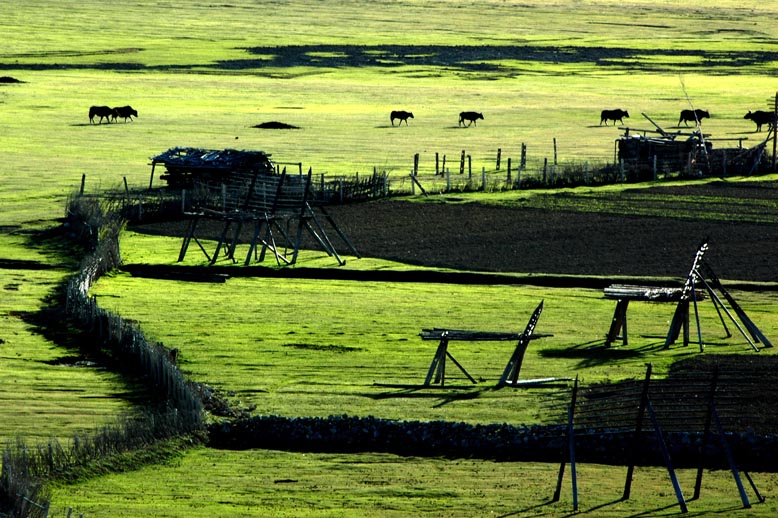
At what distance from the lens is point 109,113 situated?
224ft

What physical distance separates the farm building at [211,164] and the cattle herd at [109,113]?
23.2 meters

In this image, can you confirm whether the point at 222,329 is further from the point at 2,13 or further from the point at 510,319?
the point at 2,13

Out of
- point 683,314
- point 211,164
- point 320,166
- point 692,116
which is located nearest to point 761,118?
point 692,116

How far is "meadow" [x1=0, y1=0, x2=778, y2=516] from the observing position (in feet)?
62.1

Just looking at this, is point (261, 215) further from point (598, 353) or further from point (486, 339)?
point (486, 339)

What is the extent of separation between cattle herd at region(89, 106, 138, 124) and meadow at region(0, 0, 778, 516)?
40.2 inches

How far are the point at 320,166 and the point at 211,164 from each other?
30.2ft

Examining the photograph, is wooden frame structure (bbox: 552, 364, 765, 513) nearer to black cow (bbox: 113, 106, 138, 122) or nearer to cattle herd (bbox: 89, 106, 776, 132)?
cattle herd (bbox: 89, 106, 776, 132)

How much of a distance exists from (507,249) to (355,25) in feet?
374

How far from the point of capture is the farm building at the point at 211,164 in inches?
1764

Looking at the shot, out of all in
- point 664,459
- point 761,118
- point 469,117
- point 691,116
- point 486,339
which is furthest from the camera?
point 691,116

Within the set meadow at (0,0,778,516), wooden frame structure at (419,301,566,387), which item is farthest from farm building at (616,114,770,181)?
wooden frame structure at (419,301,566,387)

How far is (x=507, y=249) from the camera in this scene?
3681 centimetres

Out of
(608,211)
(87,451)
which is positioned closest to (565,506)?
(87,451)
